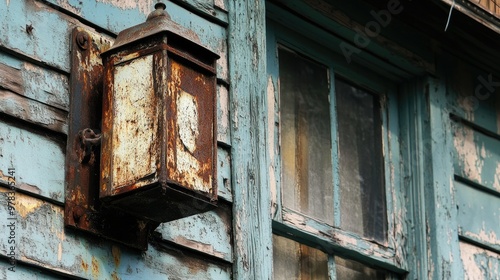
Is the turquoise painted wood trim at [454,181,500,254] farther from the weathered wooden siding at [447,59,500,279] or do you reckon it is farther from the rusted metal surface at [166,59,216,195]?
the rusted metal surface at [166,59,216,195]

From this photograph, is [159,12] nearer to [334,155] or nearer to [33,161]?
[33,161]

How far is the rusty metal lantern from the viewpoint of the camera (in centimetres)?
309

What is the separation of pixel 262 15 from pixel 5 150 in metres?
1.28

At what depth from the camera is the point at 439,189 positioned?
4.60 metres

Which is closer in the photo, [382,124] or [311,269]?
[311,269]

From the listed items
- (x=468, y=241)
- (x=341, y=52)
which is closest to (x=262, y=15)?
(x=341, y=52)

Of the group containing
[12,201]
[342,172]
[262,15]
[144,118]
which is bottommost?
[12,201]

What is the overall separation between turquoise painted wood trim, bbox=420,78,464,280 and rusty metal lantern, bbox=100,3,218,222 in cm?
149

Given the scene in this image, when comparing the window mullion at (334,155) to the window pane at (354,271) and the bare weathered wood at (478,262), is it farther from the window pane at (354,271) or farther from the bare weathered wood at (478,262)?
the bare weathered wood at (478,262)

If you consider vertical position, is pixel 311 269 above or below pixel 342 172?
below

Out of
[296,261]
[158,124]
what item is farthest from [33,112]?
[296,261]

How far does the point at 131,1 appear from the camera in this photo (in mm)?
3588

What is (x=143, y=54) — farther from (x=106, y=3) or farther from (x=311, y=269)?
(x=311, y=269)

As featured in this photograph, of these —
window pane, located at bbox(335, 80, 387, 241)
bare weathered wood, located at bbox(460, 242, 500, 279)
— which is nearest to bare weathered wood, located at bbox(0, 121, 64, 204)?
window pane, located at bbox(335, 80, 387, 241)
